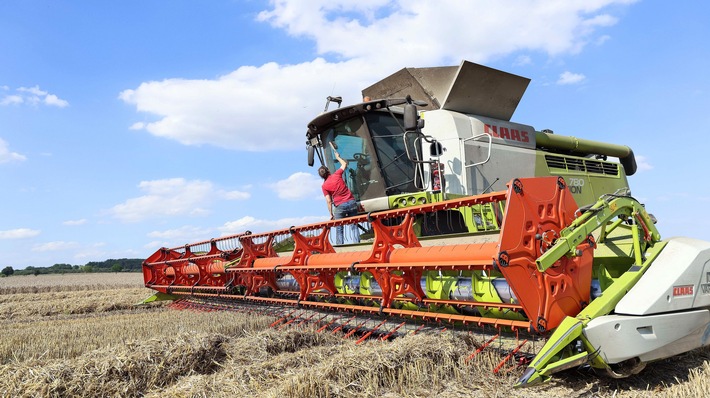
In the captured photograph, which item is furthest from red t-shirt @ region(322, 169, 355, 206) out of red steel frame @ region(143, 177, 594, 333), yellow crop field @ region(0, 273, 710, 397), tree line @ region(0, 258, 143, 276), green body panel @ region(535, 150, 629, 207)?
tree line @ region(0, 258, 143, 276)

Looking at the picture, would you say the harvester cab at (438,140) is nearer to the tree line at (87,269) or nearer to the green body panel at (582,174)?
the green body panel at (582,174)

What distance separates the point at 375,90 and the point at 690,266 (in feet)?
15.3

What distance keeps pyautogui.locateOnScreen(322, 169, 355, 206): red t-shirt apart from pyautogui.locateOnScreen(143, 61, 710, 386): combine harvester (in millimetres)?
182

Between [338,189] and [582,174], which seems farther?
[582,174]

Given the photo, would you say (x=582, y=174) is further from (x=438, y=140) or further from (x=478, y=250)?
(x=478, y=250)

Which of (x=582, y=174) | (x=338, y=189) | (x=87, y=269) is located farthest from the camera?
(x=87, y=269)

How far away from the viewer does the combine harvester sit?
2961 millimetres

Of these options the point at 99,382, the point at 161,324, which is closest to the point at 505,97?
the point at 161,324

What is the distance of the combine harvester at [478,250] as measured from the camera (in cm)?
296

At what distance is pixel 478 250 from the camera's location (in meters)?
3.17

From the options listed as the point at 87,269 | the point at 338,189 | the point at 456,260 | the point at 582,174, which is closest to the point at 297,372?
the point at 456,260

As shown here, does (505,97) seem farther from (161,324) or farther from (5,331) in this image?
(5,331)

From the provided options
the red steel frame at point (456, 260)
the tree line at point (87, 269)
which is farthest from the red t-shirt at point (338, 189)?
the tree line at point (87, 269)

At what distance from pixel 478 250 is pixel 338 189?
2730mm
